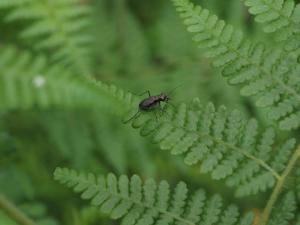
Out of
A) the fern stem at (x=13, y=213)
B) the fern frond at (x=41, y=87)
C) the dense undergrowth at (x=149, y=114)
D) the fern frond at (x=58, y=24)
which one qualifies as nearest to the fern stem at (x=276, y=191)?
the dense undergrowth at (x=149, y=114)

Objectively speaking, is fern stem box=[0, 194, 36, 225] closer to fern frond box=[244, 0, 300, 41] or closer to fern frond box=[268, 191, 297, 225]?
fern frond box=[268, 191, 297, 225]

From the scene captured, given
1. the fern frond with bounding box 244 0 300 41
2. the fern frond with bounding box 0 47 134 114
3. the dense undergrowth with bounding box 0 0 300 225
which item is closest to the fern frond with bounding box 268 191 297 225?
the dense undergrowth with bounding box 0 0 300 225

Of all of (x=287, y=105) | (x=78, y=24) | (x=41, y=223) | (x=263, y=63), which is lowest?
(x=41, y=223)

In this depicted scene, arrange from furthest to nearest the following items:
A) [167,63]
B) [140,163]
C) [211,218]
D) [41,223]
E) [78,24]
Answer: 1. [167,63]
2. [140,163]
3. [78,24]
4. [41,223]
5. [211,218]

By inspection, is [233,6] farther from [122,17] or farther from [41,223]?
[41,223]

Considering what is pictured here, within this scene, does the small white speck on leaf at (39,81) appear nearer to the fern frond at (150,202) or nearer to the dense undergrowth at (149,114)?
the dense undergrowth at (149,114)

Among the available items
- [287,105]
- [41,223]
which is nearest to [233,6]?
[41,223]

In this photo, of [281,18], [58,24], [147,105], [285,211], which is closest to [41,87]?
[58,24]
